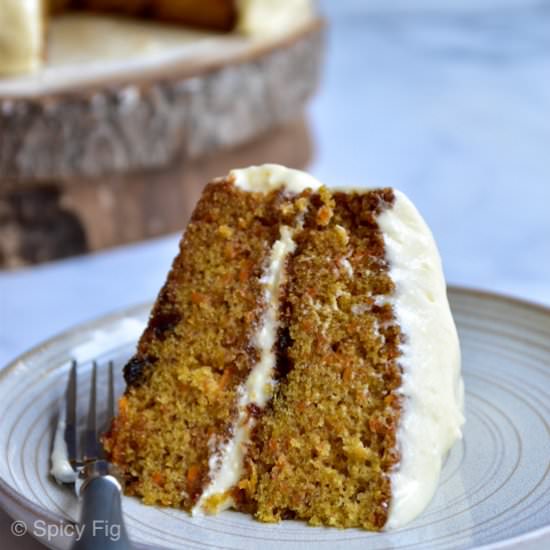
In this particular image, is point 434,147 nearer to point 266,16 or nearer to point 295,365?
point 266,16

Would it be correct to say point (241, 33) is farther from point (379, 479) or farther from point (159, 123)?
point (379, 479)

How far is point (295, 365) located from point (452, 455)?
0.21 metres

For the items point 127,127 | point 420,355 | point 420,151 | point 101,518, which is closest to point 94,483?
point 101,518

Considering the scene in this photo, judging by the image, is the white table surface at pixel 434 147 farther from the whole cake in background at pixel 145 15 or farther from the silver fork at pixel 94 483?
the whole cake in background at pixel 145 15

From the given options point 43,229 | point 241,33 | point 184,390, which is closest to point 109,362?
point 184,390

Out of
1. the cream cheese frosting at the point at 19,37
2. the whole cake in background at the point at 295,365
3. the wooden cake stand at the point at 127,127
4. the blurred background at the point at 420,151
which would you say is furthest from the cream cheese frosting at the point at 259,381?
the cream cheese frosting at the point at 19,37

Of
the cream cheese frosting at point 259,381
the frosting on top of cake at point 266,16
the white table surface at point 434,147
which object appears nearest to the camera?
the cream cheese frosting at point 259,381

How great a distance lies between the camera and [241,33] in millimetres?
2867

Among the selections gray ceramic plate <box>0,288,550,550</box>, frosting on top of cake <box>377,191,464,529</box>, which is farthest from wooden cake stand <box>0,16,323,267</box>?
frosting on top of cake <box>377,191,464,529</box>

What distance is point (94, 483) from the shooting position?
1095 millimetres

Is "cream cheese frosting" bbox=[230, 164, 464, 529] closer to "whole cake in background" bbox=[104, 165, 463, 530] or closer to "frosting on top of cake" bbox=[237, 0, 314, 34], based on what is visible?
"whole cake in background" bbox=[104, 165, 463, 530]

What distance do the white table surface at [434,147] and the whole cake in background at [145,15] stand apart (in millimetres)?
480

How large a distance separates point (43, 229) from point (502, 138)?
1.60 meters

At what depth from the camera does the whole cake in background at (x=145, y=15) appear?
261cm
